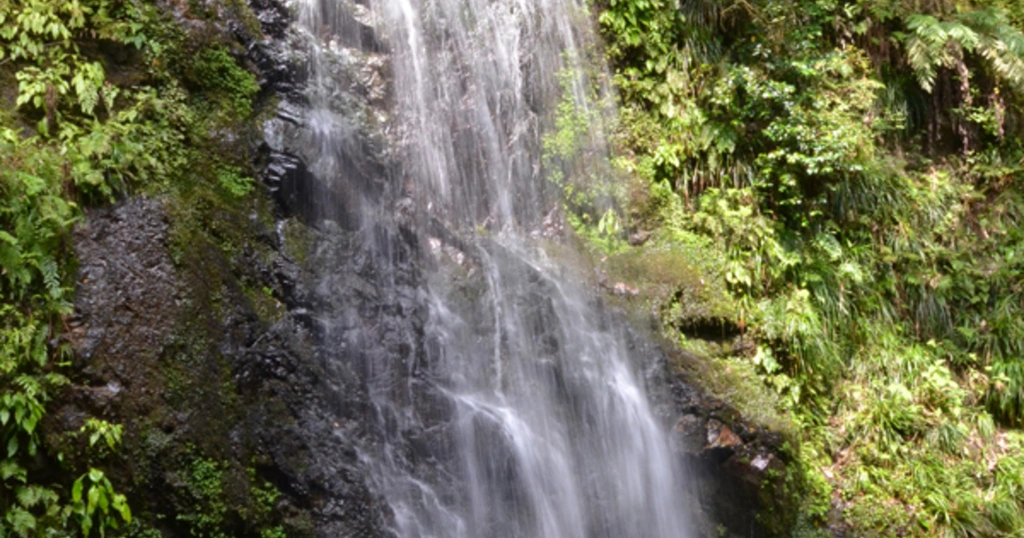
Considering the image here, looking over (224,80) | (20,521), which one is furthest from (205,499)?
(224,80)

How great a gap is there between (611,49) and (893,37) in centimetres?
319

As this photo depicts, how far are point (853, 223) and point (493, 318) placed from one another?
13.2 feet

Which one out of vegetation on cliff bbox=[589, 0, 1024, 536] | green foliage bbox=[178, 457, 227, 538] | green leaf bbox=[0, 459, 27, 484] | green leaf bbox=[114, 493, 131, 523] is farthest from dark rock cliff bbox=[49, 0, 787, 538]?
vegetation on cliff bbox=[589, 0, 1024, 536]

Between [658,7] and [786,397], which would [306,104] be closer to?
[658,7]

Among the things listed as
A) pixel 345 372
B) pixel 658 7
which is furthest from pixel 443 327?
pixel 658 7

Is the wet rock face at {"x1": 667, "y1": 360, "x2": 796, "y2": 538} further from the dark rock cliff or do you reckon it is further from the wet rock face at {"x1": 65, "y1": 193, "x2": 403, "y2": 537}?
the wet rock face at {"x1": 65, "y1": 193, "x2": 403, "y2": 537}

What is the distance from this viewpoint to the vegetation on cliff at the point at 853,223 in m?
6.64

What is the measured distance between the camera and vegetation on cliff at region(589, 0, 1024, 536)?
6637mm

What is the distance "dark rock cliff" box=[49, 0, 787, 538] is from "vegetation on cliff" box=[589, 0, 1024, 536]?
87 cm

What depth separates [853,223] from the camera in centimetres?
779

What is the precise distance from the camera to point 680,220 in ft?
23.9

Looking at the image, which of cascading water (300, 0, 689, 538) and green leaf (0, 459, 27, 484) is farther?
cascading water (300, 0, 689, 538)

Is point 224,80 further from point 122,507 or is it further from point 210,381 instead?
point 122,507

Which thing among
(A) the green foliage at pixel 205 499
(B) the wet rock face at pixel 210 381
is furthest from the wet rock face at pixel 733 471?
(A) the green foliage at pixel 205 499
